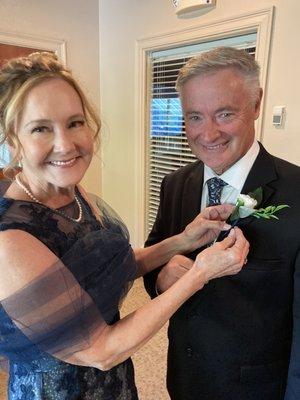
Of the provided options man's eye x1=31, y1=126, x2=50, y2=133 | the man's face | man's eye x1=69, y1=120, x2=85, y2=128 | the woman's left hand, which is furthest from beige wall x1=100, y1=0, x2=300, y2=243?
man's eye x1=31, y1=126, x2=50, y2=133

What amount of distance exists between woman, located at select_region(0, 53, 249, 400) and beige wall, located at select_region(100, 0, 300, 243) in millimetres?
1506

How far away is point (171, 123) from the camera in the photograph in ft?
10.5

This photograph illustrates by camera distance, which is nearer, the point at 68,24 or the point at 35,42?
the point at 35,42

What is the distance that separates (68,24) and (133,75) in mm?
879

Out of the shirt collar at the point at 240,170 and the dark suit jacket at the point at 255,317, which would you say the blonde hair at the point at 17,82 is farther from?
the dark suit jacket at the point at 255,317

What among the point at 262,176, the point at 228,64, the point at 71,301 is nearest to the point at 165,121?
the point at 228,64

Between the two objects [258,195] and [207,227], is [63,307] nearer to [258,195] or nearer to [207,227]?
[207,227]

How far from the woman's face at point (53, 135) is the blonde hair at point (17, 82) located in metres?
0.01

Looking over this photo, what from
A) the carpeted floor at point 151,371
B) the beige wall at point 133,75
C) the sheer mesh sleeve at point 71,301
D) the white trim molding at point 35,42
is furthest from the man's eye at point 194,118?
the white trim molding at point 35,42

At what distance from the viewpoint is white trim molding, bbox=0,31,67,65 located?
2990 millimetres

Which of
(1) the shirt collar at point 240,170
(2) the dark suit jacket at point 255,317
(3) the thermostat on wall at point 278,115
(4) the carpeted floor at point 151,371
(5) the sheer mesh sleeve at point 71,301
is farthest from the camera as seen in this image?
(3) the thermostat on wall at point 278,115

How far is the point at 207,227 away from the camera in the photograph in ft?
3.50

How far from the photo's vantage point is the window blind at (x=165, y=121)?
10.0ft

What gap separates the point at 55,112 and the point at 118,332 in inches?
24.1
